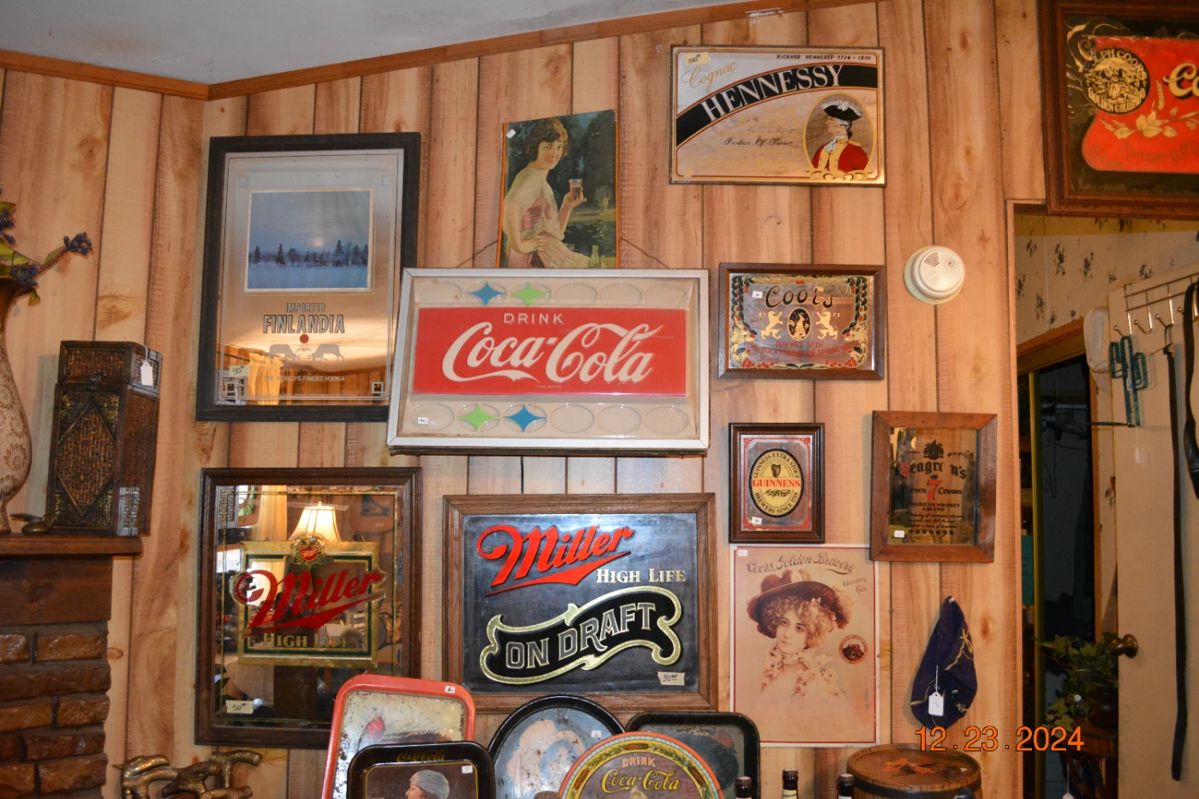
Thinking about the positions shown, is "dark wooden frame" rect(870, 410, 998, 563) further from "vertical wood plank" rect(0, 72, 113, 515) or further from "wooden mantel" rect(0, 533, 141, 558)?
"vertical wood plank" rect(0, 72, 113, 515)

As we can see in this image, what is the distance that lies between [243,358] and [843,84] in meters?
1.79

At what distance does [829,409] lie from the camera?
2494 millimetres

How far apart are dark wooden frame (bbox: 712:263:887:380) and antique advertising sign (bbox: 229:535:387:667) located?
106 cm

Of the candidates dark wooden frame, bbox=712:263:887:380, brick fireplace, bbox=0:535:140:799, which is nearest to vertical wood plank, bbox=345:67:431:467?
dark wooden frame, bbox=712:263:887:380

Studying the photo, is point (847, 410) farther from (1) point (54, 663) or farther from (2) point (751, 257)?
(1) point (54, 663)

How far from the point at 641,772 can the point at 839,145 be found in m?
1.68

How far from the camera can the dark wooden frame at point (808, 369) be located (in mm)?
2484

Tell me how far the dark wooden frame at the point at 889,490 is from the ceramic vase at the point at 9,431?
2.09 meters

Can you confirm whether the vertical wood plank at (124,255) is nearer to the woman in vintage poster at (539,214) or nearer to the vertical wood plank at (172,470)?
the vertical wood plank at (172,470)

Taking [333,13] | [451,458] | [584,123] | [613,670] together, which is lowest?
[613,670]

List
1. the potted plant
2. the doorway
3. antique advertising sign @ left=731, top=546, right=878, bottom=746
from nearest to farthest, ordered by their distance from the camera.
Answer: antique advertising sign @ left=731, top=546, right=878, bottom=746 → the potted plant → the doorway

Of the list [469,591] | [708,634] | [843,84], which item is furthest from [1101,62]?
[469,591]

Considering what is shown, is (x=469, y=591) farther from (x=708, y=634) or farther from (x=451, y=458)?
(x=708, y=634)

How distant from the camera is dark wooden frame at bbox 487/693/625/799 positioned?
91.0 inches
